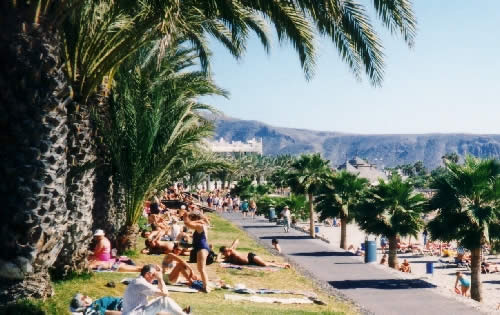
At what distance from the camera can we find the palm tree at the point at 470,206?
1452cm

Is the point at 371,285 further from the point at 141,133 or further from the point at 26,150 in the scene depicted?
the point at 26,150

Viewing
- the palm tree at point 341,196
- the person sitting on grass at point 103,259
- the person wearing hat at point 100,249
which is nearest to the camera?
the person sitting on grass at point 103,259

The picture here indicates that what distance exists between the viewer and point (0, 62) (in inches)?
232

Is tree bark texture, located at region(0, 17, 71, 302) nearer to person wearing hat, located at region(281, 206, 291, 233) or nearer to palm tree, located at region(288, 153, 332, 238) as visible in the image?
person wearing hat, located at region(281, 206, 291, 233)

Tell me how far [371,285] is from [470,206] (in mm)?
3728

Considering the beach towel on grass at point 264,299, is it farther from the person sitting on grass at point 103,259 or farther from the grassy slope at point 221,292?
the person sitting on grass at point 103,259

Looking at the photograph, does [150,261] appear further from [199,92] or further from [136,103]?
[199,92]

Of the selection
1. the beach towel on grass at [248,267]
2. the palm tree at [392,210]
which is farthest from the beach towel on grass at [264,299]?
the palm tree at [392,210]

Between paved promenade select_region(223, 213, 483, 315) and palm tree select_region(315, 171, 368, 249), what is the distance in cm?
469

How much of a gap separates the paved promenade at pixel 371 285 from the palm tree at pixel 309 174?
813 centimetres

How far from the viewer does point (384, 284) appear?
13.6 m

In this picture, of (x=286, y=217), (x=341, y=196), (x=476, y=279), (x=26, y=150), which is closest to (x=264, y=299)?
(x=26, y=150)

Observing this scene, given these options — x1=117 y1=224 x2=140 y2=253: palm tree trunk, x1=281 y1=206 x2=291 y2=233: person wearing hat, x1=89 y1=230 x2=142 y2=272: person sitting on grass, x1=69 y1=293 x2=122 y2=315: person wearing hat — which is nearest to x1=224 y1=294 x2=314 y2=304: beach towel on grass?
x1=89 y1=230 x2=142 y2=272: person sitting on grass

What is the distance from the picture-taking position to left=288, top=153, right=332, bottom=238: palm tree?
2880cm
